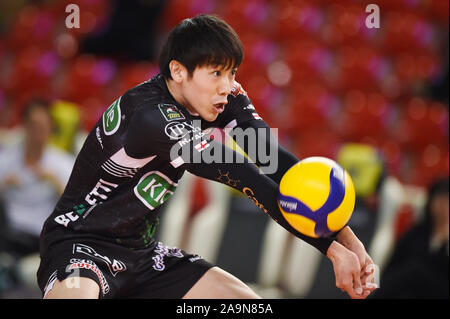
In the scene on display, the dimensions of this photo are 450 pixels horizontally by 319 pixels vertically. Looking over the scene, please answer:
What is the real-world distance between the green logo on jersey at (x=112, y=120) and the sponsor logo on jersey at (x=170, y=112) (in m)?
0.21

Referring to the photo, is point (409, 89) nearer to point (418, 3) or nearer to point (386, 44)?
point (386, 44)

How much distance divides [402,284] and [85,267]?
8.71 ft

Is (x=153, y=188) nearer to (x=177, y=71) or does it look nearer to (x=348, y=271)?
(x=177, y=71)

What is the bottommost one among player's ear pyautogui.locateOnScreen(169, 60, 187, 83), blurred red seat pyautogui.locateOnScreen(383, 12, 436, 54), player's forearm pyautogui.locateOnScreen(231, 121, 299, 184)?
player's forearm pyautogui.locateOnScreen(231, 121, 299, 184)

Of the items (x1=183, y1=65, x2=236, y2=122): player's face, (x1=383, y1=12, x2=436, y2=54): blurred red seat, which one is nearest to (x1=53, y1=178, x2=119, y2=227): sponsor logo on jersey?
(x1=183, y1=65, x2=236, y2=122): player's face

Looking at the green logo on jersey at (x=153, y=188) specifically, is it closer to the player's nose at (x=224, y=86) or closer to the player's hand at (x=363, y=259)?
the player's nose at (x=224, y=86)

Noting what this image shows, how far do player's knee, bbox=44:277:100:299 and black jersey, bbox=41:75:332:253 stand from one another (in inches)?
9.8

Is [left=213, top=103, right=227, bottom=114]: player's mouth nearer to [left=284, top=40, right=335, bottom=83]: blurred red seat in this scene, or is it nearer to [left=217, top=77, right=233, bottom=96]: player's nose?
[left=217, top=77, right=233, bottom=96]: player's nose

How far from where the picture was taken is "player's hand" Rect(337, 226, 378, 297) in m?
2.08

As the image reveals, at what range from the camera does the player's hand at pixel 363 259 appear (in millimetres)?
2080

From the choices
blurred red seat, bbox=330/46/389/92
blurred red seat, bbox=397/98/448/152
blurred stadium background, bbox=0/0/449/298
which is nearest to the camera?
blurred stadium background, bbox=0/0/449/298

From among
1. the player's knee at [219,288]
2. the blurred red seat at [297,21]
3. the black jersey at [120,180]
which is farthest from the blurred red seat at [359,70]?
the player's knee at [219,288]

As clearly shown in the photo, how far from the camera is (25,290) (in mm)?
4777

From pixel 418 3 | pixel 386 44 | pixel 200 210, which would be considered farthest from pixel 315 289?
pixel 418 3
